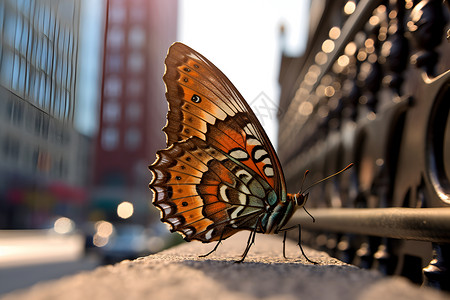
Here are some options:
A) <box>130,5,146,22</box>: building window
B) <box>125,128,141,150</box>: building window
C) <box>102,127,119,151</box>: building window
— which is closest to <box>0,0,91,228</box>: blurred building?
<box>102,127,119,151</box>: building window

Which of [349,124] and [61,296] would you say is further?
[349,124]

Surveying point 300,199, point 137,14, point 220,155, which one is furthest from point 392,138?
point 137,14

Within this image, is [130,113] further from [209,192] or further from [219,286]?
[219,286]

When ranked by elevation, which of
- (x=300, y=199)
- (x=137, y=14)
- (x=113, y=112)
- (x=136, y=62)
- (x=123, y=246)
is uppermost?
(x=137, y=14)

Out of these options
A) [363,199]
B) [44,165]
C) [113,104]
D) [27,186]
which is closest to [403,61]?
[363,199]

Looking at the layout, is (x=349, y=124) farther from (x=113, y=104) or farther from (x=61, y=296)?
(x=113, y=104)

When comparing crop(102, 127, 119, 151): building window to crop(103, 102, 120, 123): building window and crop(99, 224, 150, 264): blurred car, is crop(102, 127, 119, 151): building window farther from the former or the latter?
crop(99, 224, 150, 264): blurred car

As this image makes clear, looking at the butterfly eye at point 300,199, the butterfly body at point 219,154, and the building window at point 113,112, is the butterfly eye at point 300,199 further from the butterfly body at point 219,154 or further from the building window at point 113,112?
the building window at point 113,112

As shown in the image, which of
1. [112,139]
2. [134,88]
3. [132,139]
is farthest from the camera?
[132,139]

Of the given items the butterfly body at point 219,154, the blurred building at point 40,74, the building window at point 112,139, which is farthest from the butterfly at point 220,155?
the building window at point 112,139
